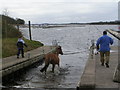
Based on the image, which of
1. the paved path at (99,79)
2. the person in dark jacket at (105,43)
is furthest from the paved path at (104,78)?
the person in dark jacket at (105,43)

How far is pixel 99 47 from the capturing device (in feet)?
46.9

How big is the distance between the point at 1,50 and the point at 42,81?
8741 millimetres

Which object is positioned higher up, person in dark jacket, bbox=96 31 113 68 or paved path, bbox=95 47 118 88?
person in dark jacket, bbox=96 31 113 68

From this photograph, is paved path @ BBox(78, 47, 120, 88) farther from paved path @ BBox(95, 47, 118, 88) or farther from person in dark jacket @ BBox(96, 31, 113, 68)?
person in dark jacket @ BBox(96, 31, 113, 68)

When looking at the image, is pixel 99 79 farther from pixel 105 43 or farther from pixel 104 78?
pixel 105 43

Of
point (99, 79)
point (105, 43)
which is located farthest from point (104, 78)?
point (105, 43)

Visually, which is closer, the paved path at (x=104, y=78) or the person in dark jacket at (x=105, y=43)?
the paved path at (x=104, y=78)

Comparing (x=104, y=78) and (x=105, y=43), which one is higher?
(x=105, y=43)

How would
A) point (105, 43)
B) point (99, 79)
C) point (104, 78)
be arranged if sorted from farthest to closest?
1. point (105, 43)
2. point (104, 78)
3. point (99, 79)

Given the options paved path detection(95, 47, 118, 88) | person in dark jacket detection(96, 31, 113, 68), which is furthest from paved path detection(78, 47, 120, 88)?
person in dark jacket detection(96, 31, 113, 68)

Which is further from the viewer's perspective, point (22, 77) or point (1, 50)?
point (1, 50)

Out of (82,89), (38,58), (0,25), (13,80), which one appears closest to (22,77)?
(13,80)

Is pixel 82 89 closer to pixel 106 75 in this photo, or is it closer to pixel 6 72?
pixel 106 75

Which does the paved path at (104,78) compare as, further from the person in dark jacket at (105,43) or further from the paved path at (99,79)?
the person in dark jacket at (105,43)
